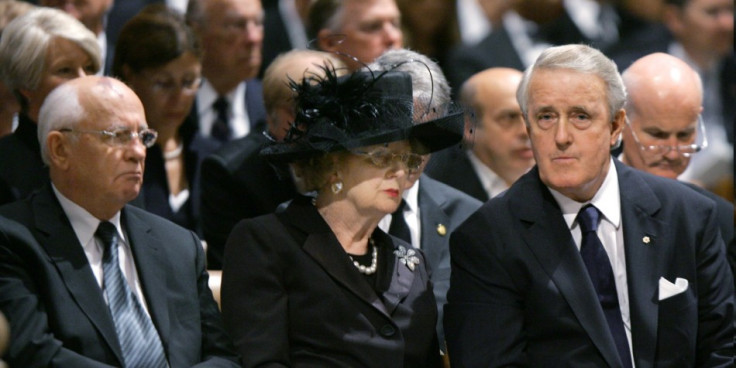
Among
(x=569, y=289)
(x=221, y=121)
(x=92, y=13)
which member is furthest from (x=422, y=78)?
(x=92, y=13)

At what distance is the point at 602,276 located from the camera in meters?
3.77

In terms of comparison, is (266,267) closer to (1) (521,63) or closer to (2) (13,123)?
(2) (13,123)

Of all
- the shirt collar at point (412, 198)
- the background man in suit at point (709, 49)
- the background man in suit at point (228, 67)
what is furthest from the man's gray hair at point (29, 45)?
the background man in suit at point (709, 49)

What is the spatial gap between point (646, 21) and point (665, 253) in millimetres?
4043

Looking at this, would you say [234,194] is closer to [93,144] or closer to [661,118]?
[93,144]

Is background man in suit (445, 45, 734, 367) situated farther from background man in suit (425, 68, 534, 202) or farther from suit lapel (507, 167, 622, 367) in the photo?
background man in suit (425, 68, 534, 202)

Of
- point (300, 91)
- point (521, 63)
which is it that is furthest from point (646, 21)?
point (300, 91)

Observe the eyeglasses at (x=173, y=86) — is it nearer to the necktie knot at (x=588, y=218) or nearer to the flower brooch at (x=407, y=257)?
the flower brooch at (x=407, y=257)

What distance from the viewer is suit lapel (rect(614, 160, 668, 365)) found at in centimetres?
371

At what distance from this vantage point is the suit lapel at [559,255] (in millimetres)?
3643

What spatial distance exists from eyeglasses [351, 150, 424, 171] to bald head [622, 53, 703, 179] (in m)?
1.39

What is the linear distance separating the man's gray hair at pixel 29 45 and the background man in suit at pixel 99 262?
73cm

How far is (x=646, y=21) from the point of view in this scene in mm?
7559

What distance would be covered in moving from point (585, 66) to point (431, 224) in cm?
103
